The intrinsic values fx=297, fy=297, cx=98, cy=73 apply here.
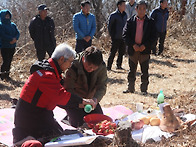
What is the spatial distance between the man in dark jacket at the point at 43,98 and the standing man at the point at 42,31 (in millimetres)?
4581

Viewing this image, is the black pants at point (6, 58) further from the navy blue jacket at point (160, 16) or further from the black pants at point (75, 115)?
the navy blue jacket at point (160, 16)

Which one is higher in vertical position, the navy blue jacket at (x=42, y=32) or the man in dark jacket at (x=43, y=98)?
the navy blue jacket at (x=42, y=32)

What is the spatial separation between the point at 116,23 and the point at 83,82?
4.83 m

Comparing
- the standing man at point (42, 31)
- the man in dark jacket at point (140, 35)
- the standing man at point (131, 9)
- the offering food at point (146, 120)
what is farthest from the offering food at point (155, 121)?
the standing man at point (131, 9)

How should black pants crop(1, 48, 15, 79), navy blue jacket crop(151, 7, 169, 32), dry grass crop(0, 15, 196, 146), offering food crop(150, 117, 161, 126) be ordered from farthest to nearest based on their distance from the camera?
navy blue jacket crop(151, 7, 169, 32)
black pants crop(1, 48, 15, 79)
dry grass crop(0, 15, 196, 146)
offering food crop(150, 117, 161, 126)

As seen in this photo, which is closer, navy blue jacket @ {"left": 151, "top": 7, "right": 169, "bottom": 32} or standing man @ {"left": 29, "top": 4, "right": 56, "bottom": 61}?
standing man @ {"left": 29, "top": 4, "right": 56, "bottom": 61}

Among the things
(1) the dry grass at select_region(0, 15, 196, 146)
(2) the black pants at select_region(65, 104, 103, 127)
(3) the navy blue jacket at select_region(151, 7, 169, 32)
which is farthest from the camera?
(3) the navy blue jacket at select_region(151, 7, 169, 32)

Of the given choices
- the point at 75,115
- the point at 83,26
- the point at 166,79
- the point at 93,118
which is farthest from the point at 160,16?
the point at 93,118

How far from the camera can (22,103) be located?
338 cm

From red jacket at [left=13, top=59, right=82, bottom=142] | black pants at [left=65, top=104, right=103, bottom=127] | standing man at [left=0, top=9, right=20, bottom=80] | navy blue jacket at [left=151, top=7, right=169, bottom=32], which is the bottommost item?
black pants at [left=65, top=104, right=103, bottom=127]

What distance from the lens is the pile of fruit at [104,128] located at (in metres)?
3.85

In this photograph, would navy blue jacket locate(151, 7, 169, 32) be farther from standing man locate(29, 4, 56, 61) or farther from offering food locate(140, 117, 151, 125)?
offering food locate(140, 117, 151, 125)

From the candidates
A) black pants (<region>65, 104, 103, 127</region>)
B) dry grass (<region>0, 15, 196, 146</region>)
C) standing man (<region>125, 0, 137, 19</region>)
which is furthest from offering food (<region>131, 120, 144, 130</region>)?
standing man (<region>125, 0, 137, 19</region>)

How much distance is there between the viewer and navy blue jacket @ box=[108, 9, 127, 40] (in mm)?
8917
